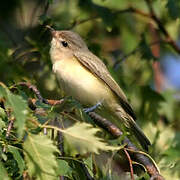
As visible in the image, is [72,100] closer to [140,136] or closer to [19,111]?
[19,111]

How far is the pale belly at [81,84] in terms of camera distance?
4.61m

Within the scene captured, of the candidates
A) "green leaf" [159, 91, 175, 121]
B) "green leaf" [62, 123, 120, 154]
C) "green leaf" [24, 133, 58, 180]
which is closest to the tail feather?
"green leaf" [159, 91, 175, 121]

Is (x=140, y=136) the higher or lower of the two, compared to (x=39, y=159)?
lower

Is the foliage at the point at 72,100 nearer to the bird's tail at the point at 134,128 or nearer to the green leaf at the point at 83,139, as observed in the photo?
the green leaf at the point at 83,139

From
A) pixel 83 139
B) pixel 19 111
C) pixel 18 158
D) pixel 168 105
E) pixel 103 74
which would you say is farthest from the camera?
pixel 168 105

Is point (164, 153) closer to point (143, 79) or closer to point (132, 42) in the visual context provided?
point (143, 79)

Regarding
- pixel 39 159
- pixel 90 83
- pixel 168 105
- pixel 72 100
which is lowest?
pixel 168 105

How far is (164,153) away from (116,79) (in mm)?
989

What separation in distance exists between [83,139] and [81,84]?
2.01 metres

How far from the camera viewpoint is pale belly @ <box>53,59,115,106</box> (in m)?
4.61

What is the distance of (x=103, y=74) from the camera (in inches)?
192

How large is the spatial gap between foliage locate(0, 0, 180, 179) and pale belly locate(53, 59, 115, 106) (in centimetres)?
31

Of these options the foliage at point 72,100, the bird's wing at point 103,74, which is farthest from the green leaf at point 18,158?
the bird's wing at point 103,74

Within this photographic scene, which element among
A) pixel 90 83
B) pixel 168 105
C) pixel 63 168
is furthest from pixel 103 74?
pixel 63 168
